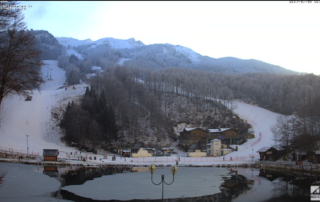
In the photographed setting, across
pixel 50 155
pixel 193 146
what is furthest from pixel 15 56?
pixel 193 146

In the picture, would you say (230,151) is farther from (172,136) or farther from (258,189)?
(258,189)

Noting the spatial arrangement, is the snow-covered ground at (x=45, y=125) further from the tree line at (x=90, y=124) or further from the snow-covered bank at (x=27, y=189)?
the snow-covered bank at (x=27, y=189)

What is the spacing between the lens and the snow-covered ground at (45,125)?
185 ft

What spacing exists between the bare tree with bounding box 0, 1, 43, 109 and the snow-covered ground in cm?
3425

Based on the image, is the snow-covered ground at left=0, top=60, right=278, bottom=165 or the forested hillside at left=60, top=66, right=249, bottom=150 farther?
the forested hillside at left=60, top=66, right=249, bottom=150

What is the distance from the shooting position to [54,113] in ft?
257

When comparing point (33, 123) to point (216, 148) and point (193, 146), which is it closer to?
point (193, 146)

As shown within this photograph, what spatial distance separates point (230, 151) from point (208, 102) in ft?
141

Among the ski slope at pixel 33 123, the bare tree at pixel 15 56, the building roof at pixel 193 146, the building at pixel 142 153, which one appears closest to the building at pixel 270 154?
the building roof at pixel 193 146

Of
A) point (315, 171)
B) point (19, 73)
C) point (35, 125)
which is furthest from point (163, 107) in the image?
point (19, 73)

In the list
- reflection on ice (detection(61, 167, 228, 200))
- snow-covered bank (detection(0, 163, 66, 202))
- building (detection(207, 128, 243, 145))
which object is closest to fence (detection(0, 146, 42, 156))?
snow-covered bank (detection(0, 163, 66, 202))

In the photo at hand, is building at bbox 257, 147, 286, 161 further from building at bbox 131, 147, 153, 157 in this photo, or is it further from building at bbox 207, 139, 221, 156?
building at bbox 131, 147, 153, 157

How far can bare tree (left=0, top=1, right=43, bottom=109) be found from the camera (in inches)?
602

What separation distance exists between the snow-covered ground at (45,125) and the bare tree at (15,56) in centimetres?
3425
